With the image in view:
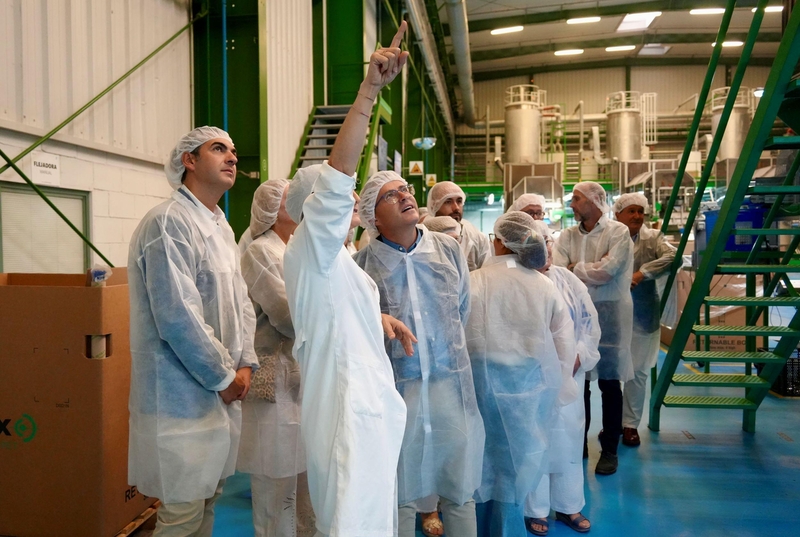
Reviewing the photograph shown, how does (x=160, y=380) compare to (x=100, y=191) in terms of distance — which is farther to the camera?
(x=100, y=191)

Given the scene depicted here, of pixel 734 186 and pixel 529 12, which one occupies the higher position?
pixel 529 12

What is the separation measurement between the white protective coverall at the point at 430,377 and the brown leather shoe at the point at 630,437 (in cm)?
251

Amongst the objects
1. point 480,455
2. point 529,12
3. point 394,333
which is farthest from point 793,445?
point 529,12

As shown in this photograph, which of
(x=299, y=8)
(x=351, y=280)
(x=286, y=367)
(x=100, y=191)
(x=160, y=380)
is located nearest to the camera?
(x=351, y=280)

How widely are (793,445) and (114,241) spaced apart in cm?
514

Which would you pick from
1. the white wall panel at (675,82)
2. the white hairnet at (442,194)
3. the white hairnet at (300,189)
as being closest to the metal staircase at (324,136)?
the white hairnet at (442,194)

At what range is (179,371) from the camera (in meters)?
1.91

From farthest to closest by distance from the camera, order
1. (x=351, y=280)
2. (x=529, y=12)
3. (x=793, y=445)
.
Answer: (x=529, y=12), (x=793, y=445), (x=351, y=280)

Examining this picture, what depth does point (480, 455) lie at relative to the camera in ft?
7.23

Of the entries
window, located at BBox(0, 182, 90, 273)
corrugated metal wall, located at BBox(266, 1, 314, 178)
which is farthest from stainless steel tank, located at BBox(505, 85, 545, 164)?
window, located at BBox(0, 182, 90, 273)

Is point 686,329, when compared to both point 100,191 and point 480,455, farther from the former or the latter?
point 100,191

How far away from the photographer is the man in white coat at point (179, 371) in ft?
6.11

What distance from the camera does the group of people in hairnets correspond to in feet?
5.41

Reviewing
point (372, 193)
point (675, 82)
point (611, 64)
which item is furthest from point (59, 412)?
point (675, 82)
